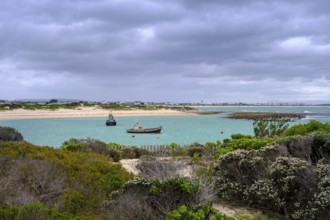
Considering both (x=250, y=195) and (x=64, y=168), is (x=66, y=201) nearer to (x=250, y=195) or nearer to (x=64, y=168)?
(x=64, y=168)

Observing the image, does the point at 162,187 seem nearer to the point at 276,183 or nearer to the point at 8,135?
the point at 276,183

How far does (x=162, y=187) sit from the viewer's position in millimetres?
7629

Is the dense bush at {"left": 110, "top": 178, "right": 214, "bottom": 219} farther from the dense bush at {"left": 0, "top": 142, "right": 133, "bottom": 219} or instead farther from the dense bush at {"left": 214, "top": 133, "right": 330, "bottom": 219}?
the dense bush at {"left": 214, "top": 133, "right": 330, "bottom": 219}

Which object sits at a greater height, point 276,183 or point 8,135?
point 8,135

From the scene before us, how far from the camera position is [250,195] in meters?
9.37

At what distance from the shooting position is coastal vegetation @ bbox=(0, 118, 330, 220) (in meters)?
6.67

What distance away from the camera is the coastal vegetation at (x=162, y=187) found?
667 centimetres

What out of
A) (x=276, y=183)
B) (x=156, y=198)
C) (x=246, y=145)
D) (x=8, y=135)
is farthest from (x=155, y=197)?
(x=8, y=135)

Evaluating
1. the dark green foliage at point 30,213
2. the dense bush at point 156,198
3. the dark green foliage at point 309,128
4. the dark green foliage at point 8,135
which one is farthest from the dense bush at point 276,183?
the dark green foliage at point 8,135

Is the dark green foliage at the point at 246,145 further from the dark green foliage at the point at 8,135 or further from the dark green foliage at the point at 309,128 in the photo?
the dark green foliage at the point at 8,135

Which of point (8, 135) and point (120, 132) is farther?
point (120, 132)

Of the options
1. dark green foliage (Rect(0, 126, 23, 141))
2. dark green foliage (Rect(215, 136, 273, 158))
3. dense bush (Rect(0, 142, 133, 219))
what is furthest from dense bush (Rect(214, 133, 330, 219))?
dark green foliage (Rect(0, 126, 23, 141))

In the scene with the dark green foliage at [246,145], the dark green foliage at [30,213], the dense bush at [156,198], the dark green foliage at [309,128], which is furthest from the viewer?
the dark green foliage at [309,128]

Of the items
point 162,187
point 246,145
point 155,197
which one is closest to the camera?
point 155,197
